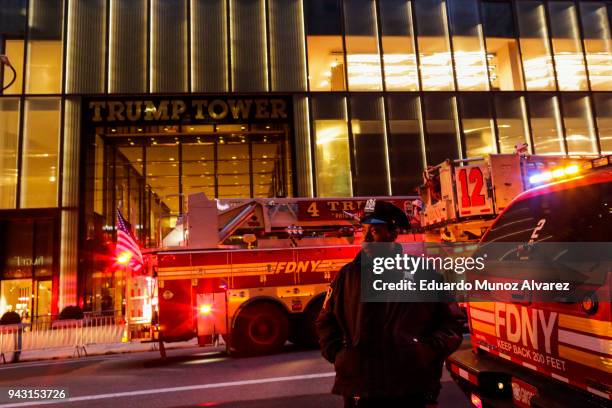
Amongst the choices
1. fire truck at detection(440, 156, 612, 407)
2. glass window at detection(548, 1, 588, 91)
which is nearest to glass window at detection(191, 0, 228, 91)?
glass window at detection(548, 1, 588, 91)

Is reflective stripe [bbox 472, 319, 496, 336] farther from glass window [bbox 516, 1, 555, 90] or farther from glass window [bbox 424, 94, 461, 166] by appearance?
glass window [bbox 516, 1, 555, 90]

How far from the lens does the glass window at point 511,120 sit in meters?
18.7

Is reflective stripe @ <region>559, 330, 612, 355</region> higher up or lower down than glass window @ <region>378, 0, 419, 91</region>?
lower down

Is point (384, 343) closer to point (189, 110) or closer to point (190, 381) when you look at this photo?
point (190, 381)

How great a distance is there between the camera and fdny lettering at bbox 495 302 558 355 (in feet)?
10.3

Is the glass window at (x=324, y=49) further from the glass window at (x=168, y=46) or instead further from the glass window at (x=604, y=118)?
the glass window at (x=604, y=118)

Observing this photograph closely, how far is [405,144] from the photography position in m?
18.3

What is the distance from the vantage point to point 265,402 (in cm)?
553

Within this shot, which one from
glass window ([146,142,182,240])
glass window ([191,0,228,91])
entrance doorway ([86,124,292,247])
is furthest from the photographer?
glass window ([146,142,182,240])

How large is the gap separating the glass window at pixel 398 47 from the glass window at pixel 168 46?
25.6 ft

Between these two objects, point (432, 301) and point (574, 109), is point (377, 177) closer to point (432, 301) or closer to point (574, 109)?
point (574, 109)

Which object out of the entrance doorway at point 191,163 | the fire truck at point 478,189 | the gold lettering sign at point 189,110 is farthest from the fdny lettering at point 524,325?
the gold lettering sign at point 189,110

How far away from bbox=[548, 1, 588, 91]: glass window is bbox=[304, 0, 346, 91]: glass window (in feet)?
29.3

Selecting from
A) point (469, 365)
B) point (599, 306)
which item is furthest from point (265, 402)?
point (599, 306)
